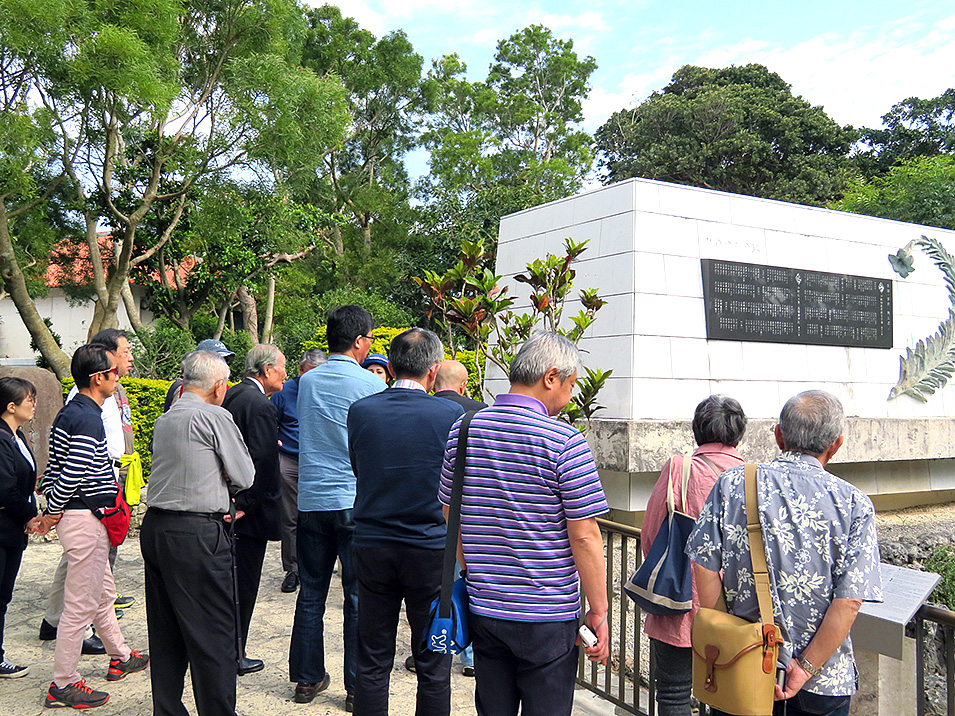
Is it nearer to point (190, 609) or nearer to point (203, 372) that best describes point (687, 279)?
point (203, 372)

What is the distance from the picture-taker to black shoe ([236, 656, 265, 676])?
13.9 feet

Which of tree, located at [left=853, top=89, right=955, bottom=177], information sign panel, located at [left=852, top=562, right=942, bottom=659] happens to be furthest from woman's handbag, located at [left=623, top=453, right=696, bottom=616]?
tree, located at [left=853, top=89, right=955, bottom=177]

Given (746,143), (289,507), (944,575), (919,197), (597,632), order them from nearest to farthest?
1. (597,632)
2. (289,507)
3. (944,575)
4. (919,197)
5. (746,143)

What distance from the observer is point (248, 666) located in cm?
425

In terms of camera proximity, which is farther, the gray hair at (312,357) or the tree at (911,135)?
the tree at (911,135)

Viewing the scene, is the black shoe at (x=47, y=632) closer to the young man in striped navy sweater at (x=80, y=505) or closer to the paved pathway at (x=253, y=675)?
the paved pathway at (x=253, y=675)

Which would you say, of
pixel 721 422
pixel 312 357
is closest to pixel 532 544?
pixel 721 422

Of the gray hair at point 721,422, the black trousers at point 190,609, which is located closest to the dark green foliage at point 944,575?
the gray hair at point 721,422

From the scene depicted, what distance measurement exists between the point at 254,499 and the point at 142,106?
951 centimetres

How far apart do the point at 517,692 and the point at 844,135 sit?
95.6ft

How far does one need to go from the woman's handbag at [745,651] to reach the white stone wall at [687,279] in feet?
15.5

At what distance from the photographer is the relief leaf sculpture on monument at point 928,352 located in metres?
8.98

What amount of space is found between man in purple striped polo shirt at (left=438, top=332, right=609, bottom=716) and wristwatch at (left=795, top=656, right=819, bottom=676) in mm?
585

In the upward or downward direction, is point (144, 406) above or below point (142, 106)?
below
